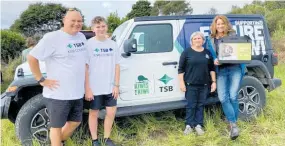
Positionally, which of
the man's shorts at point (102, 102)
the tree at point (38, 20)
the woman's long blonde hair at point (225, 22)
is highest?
the tree at point (38, 20)

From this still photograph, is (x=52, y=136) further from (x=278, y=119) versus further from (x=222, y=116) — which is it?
(x=278, y=119)

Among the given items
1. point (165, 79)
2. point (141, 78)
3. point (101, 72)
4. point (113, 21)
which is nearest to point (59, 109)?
point (101, 72)

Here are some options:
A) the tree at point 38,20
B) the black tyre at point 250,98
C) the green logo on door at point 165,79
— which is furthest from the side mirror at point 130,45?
the tree at point 38,20

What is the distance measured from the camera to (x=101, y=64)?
3855 mm

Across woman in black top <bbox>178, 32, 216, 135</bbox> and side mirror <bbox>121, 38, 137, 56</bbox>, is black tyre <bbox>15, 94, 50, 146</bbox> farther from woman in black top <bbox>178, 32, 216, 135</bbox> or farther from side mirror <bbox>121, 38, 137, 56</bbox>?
woman in black top <bbox>178, 32, 216, 135</bbox>

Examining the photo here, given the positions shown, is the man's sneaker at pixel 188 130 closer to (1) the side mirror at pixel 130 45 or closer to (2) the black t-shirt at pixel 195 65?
(2) the black t-shirt at pixel 195 65

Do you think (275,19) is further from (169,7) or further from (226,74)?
(226,74)

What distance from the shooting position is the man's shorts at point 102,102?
391cm

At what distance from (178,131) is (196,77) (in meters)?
0.91

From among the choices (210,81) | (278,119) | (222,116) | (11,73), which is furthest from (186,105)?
(11,73)

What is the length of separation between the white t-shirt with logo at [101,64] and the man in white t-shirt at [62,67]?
0.30m

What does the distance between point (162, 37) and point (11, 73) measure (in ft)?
33.0

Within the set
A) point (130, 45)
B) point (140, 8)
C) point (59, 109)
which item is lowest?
point (59, 109)

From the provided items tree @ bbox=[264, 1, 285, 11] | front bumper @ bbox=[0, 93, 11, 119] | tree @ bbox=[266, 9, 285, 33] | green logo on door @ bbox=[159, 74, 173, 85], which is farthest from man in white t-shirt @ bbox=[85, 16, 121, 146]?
tree @ bbox=[264, 1, 285, 11]
